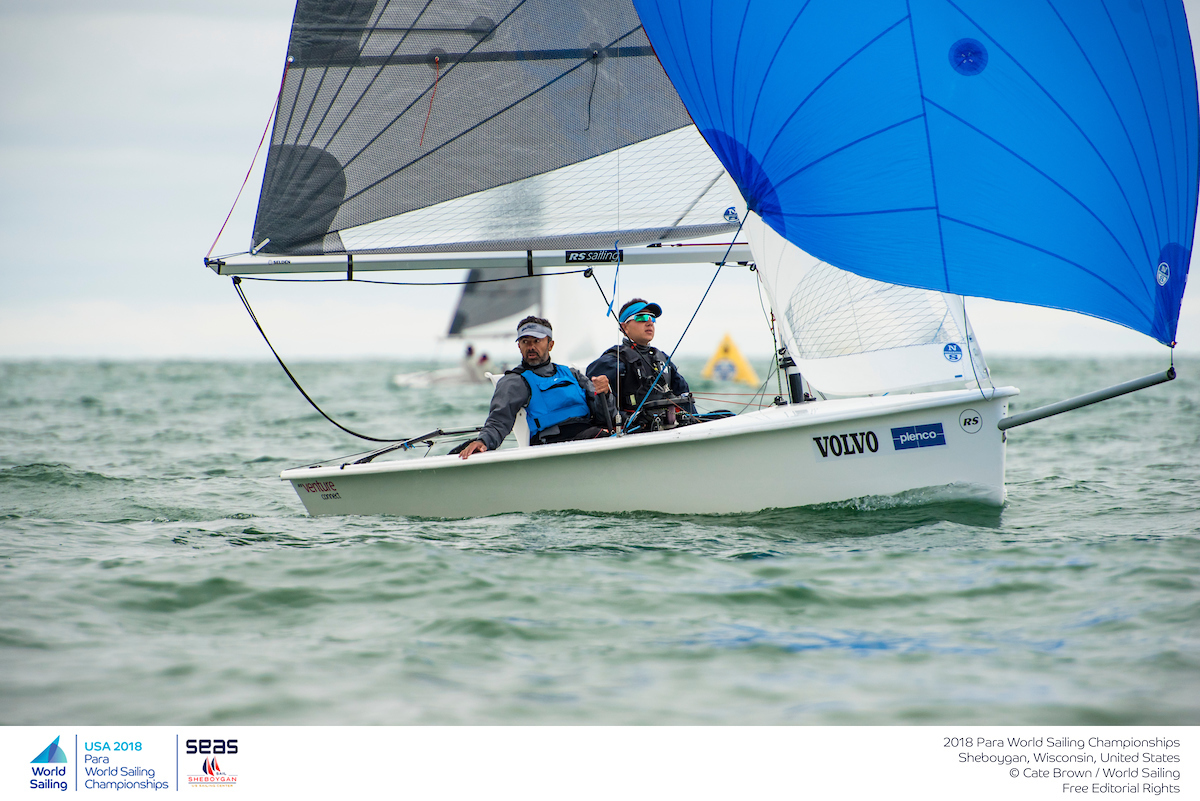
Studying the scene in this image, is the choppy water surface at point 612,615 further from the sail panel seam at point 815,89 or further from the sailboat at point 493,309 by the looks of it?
the sailboat at point 493,309

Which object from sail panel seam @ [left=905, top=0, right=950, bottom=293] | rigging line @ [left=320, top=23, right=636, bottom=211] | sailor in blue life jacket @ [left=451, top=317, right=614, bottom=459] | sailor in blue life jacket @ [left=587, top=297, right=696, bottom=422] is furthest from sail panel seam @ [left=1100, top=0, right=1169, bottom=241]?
sailor in blue life jacket @ [left=451, top=317, right=614, bottom=459]

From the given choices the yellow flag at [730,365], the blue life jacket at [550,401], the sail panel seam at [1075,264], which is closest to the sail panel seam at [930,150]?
the sail panel seam at [1075,264]

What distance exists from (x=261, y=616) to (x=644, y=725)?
142 cm

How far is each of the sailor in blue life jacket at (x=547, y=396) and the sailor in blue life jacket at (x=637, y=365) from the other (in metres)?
0.10

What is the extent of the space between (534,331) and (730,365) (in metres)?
19.3

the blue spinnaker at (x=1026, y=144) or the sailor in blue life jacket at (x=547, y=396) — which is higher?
the blue spinnaker at (x=1026, y=144)

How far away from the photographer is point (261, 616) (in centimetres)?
297

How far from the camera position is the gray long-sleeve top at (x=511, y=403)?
435 centimetres

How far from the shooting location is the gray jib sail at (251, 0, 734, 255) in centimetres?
454

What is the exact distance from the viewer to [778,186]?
4133 mm

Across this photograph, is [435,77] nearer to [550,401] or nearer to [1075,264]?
[550,401]
